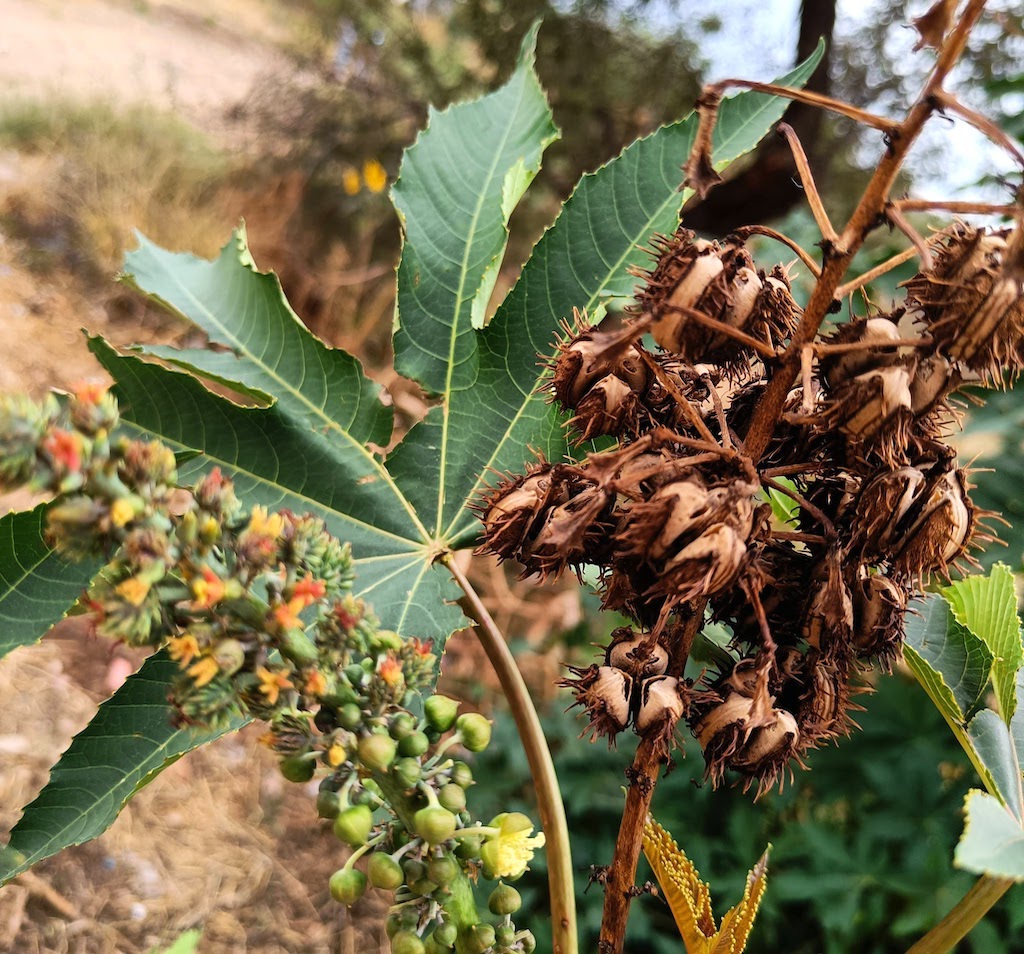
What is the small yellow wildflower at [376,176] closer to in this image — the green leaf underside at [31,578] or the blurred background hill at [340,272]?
the blurred background hill at [340,272]

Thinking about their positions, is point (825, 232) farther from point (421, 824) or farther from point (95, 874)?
point (95, 874)

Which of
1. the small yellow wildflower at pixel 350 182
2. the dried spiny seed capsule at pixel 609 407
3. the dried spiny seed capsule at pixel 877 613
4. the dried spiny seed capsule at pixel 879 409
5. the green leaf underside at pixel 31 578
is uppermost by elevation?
the dried spiny seed capsule at pixel 879 409

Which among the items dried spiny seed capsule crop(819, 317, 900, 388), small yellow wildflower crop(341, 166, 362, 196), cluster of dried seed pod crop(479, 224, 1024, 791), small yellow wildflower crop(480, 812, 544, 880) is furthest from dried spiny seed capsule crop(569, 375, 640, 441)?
small yellow wildflower crop(341, 166, 362, 196)

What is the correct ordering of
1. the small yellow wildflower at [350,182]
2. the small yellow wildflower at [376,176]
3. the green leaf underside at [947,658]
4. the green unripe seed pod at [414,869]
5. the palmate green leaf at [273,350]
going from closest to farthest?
the green unripe seed pod at [414,869] < the green leaf underside at [947,658] < the palmate green leaf at [273,350] < the small yellow wildflower at [376,176] < the small yellow wildflower at [350,182]

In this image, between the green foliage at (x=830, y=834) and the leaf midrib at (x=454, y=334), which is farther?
the green foliage at (x=830, y=834)

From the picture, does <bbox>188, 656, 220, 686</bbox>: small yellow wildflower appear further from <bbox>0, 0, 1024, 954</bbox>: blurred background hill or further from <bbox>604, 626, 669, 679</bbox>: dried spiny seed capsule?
<bbox>0, 0, 1024, 954</bbox>: blurred background hill

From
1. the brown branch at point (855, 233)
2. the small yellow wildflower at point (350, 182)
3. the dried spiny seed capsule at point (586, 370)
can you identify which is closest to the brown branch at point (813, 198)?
the brown branch at point (855, 233)

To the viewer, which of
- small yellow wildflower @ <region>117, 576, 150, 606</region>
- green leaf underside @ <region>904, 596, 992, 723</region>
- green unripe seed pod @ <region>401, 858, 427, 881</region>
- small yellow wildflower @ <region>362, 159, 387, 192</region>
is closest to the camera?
small yellow wildflower @ <region>117, 576, 150, 606</region>

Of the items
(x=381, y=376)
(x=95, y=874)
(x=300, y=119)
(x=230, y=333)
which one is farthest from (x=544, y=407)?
(x=300, y=119)
